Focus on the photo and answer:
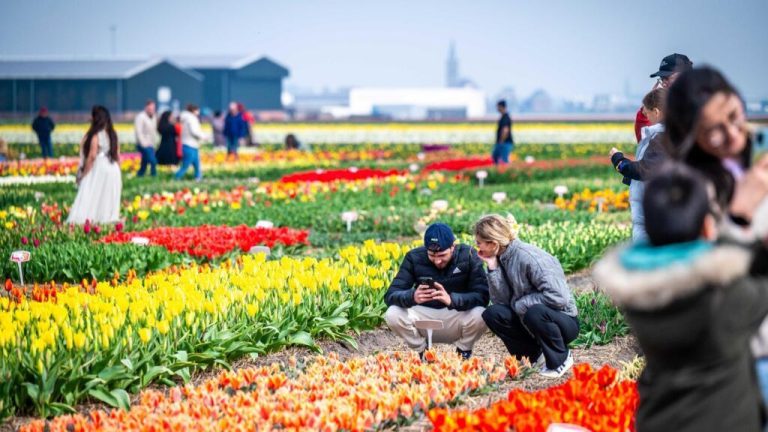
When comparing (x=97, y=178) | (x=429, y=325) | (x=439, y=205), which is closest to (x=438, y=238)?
(x=429, y=325)

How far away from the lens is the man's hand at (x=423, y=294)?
20.6 ft

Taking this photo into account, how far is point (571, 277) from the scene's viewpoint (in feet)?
31.8

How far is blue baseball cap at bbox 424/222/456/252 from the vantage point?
629 centimetres

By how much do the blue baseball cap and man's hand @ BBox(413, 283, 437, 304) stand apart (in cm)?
22

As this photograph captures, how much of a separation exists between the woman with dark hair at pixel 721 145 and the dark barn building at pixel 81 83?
2335 inches

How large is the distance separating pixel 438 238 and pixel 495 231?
0.34 m

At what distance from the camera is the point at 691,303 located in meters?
2.69

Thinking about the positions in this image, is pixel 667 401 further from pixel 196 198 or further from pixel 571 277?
pixel 196 198

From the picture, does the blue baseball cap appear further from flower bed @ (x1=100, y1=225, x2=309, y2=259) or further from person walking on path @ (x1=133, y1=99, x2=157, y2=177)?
person walking on path @ (x1=133, y1=99, x2=157, y2=177)

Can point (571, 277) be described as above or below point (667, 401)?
below

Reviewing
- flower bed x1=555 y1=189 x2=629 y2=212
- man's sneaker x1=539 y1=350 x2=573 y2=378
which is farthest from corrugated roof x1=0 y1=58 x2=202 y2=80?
man's sneaker x1=539 y1=350 x2=573 y2=378

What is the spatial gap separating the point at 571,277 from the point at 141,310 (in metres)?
4.56

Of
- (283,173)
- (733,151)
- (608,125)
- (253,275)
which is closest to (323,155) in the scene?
(283,173)

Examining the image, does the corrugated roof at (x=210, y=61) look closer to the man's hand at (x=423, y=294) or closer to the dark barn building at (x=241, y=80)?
the dark barn building at (x=241, y=80)
